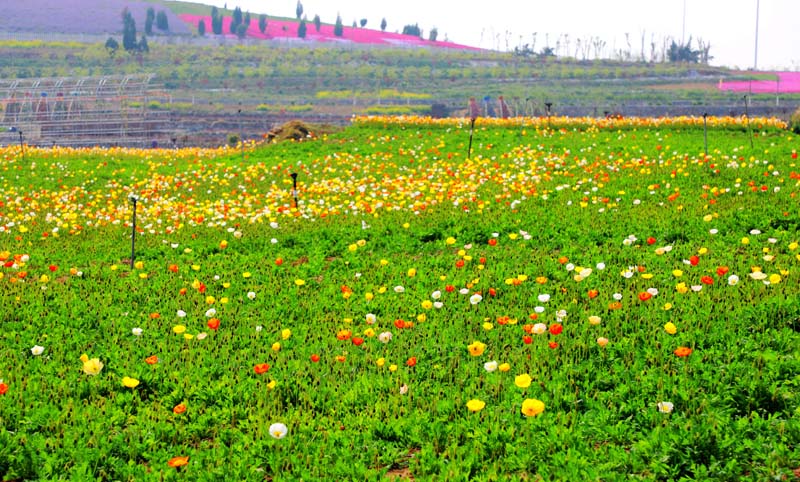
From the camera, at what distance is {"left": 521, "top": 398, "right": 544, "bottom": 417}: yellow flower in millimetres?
4250

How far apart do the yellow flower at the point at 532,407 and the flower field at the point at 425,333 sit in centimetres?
1

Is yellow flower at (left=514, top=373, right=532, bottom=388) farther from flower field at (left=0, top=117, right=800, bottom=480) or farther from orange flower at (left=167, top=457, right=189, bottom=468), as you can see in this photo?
orange flower at (left=167, top=457, right=189, bottom=468)

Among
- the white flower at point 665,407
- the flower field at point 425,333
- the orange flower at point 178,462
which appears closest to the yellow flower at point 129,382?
the flower field at point 425,333

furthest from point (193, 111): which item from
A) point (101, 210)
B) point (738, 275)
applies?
point (738, 275)

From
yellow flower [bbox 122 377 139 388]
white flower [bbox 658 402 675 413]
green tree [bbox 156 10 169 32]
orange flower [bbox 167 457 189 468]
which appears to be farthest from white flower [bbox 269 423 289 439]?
green tree [bbox 156 10 169 32]

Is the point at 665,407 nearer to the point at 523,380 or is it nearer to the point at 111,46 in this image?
the point at 523,380

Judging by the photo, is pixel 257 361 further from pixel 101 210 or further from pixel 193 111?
pixel 193 111

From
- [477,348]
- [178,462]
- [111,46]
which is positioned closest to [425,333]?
[477,348]

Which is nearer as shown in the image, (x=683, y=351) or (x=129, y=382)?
(x=683, y=351)

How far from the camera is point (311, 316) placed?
6516 millimetres

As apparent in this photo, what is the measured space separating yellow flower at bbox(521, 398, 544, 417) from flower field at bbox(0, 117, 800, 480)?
1 cm

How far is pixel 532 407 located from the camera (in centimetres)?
427

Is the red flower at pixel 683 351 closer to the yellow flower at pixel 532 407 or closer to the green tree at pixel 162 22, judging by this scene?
the yellow flower at pixel 532 407

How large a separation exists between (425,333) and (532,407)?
5.66 feet
